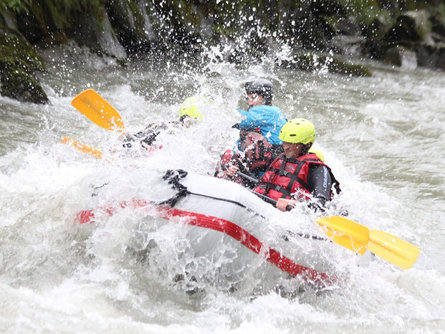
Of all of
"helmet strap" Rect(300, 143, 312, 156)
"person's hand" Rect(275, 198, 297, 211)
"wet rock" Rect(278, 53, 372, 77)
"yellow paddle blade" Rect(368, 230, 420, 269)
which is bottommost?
"wet rock" Rect(278, 53, 372, 77)

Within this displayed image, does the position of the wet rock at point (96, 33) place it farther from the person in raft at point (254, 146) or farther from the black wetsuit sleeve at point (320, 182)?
the black wetsuit sleeve at point (320, 182)

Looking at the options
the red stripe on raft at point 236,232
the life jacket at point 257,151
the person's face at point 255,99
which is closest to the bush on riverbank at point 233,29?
the person's face at point 255,99

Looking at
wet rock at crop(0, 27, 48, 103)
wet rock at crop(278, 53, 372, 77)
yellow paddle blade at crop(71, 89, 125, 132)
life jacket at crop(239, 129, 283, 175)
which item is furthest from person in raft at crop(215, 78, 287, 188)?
wet rock at crop(278, 53, 372, 77)

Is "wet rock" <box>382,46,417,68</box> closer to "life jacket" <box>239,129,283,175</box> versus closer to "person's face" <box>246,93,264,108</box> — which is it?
"person's face" <box>246,93,264,108</box>

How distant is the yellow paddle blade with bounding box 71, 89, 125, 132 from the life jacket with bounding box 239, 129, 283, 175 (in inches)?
69.0

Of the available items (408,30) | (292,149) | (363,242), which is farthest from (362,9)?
(363,242)

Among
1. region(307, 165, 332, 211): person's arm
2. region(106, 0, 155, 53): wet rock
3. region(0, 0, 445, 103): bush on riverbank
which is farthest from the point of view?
region(106, 0, 155, 53): wet rock

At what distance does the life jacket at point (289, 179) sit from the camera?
381 cm

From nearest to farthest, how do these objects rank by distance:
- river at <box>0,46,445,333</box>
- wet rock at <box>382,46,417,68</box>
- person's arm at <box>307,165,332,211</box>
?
1. river at <box>0,46,445,333</box>
2. person's arm at <box>307,165,332,211</box>
3. wet rock at <box>382,46,417,68</box>

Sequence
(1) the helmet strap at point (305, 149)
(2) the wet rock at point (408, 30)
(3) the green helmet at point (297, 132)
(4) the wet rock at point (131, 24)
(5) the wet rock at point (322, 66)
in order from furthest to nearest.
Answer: (2) the wet rock at point (408, 30)
(5) the wet rock at point (322, 66)
(4) the wet rock at point (131, 24)
(1) the helmet strap at point (305, 149)
(3) the green helmet at point (297, 132)

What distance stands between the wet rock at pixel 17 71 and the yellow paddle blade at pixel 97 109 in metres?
2.68

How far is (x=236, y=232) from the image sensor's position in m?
3.13

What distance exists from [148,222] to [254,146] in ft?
5.13

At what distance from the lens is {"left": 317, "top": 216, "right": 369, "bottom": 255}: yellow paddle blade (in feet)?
10.8
